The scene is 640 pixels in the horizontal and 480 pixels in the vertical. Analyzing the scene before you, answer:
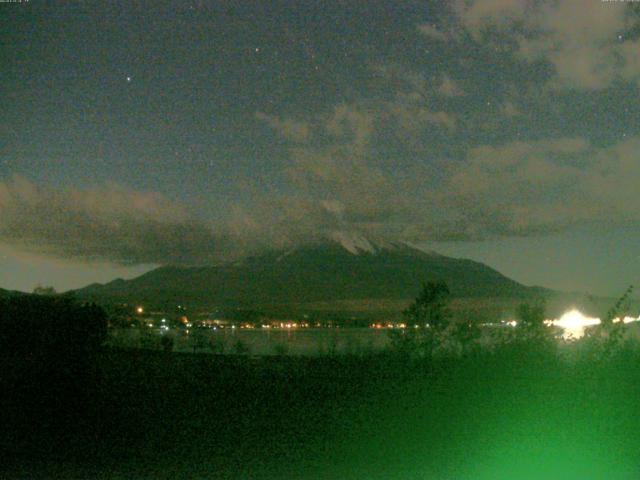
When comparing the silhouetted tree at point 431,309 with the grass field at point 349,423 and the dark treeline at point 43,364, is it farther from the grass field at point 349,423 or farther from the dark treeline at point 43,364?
the dark treeline at point 43,364

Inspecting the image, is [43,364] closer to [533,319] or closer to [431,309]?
[533,319]

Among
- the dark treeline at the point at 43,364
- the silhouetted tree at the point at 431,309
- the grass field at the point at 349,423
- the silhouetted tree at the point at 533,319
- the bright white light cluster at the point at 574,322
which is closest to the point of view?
the grass field at the point at 349,423

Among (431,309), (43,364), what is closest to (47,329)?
(43,364)

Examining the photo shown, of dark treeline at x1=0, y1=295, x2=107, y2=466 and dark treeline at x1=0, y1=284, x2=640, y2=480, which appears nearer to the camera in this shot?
dark treeline at x1=0, y1=284, x2=640, y2=480

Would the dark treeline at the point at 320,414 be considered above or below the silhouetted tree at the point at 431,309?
below

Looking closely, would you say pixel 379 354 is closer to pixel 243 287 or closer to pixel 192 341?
pixel 192 341

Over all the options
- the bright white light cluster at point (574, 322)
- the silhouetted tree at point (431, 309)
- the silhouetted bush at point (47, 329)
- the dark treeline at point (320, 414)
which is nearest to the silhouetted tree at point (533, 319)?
the dark treeline at point (320, 414)

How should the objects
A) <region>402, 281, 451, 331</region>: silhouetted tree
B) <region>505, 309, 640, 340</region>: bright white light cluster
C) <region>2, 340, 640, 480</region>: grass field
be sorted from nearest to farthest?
<region>2, 340, 640, 480</region>: grass field → <region>505, 309, 640, 340</region>: bright white light cluster → <region>402, 281, 451, 331</region>: silhouetted tree

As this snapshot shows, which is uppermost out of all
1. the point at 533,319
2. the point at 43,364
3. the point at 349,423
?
the point at 533,319

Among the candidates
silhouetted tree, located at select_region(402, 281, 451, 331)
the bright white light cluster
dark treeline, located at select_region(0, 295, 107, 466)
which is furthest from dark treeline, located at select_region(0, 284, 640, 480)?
silhouetted tree, located at select_region(402, 281, 451, 331)

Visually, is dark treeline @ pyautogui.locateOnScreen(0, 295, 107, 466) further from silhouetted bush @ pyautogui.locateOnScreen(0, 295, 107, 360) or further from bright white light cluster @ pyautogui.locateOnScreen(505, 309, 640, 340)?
bright white light cluster @ pyautogui.locateOnScreen(505, 309, 640, 340)

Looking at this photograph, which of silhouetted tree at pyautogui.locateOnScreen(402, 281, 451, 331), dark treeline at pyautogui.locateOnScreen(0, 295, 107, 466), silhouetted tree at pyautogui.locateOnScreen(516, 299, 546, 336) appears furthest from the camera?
silhouetted tree at pyautogui.locateOnScreen(402, 281, 451, 331)

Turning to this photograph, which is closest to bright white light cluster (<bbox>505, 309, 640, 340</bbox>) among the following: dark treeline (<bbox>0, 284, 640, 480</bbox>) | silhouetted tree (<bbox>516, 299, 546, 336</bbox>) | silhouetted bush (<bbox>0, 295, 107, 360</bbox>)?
silhouetted tree (<bbox>516, 299, 546, 336</bbox>)

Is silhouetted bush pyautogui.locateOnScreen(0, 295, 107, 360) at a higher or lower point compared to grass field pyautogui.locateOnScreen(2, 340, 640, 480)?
higher
